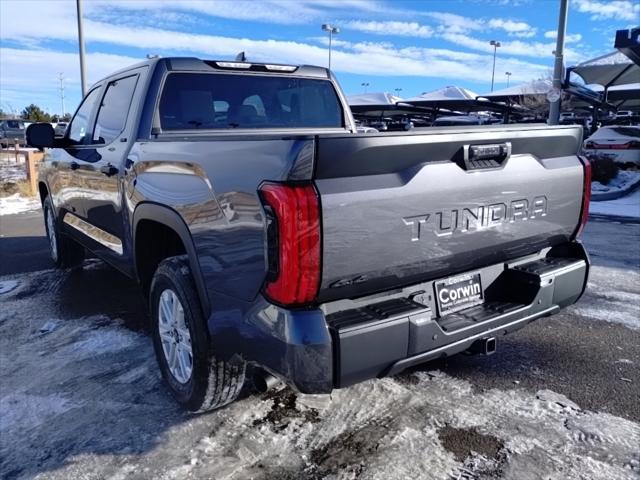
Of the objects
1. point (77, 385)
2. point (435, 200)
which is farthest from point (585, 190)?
point (77, 385)

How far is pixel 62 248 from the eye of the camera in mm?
5941

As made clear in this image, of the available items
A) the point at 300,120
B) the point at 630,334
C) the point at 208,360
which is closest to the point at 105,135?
the point at 300,120

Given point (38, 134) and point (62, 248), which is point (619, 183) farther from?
point (38, 134)

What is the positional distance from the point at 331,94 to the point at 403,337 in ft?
9.11

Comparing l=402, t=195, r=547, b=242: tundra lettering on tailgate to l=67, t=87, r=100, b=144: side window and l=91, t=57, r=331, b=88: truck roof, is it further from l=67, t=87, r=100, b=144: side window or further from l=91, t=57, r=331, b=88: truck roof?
l=67, t=87, r=100, b=144: side window

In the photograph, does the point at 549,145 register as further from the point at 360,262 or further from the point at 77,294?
the point at 77,294

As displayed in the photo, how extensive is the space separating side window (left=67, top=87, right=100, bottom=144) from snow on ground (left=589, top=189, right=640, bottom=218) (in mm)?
9160

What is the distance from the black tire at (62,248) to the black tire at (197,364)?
3.38m

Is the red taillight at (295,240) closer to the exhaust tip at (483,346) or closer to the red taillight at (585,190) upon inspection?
the exhaust tip at (483,346)

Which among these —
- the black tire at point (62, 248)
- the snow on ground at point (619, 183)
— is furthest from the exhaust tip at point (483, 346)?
the snow on ground at point (619, 183)

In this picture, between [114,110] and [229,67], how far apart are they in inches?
37.2

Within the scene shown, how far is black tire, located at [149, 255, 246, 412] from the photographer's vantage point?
2.68 m

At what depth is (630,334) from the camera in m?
4.14

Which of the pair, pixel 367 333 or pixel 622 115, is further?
pixel 622 115
